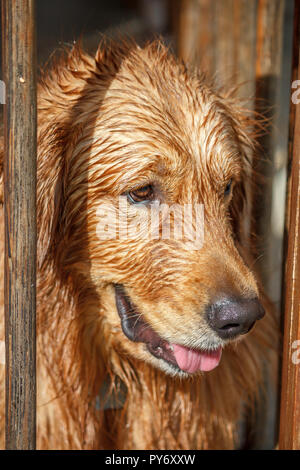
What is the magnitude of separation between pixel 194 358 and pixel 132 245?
50 centimetres

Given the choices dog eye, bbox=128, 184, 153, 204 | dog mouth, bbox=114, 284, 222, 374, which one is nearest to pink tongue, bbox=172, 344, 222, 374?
dog mouth, bbox=114, 284, 222, 374

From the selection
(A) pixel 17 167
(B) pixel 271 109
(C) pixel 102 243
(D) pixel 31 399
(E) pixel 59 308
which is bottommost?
(D) pixel 31 399

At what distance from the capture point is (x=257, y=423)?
Answer: 127 inches

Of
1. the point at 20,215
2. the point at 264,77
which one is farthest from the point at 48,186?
the point at 264,77

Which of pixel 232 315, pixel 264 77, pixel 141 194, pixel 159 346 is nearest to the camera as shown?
pixel 232 315

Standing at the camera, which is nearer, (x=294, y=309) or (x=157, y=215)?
(x=294, y=309)

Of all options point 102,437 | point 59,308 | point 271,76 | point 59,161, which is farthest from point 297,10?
point 102,437

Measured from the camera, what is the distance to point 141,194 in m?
2.10

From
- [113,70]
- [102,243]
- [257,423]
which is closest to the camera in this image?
[102,243]

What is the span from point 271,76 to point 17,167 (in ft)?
5.15

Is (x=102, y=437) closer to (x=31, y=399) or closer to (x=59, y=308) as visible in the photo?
(x=59, y=308)

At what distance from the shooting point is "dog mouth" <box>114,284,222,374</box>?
2.18m

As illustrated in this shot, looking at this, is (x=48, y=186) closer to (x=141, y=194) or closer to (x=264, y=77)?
(x=141, y=194)

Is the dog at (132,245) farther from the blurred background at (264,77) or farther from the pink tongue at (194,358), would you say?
the blurred background at (264,77)
